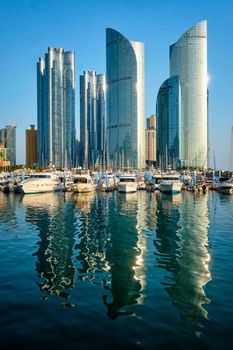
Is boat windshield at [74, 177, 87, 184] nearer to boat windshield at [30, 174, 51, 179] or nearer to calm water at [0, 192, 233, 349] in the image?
boat windshield at [30, 174, 51, 179]

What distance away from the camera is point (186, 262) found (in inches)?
756

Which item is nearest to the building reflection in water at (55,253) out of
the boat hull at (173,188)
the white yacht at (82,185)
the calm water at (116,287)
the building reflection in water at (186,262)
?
the calm water at (116,287)

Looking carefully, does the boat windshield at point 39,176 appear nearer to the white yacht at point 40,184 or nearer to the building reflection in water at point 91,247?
the white yacht at point 40,184

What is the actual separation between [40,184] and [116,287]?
2280 inches

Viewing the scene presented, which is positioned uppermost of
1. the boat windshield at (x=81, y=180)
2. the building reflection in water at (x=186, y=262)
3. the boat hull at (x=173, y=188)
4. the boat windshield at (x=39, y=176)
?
the boat windshield at (x=39, y=176)

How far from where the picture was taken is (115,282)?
1585cm

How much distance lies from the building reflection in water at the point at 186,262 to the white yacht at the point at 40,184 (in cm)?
4057

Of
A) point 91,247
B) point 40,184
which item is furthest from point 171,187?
point 91,247

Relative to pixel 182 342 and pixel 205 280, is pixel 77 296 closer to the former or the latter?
pixel 182 342

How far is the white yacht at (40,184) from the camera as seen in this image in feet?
226

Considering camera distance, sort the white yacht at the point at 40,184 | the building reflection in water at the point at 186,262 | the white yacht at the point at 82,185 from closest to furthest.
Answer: the building reflection in water at the point at 186,262
the white yacht at the point at 40,184
the white yacht at the point at 82,185

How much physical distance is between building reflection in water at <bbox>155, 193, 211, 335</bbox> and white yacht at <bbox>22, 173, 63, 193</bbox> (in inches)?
1597

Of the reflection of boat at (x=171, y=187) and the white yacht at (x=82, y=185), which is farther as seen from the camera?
the white yacht at (x=82, y=185)

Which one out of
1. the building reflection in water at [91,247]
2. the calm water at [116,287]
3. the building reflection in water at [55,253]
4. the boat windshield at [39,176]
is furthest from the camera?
the boat windshield at [39,176]
